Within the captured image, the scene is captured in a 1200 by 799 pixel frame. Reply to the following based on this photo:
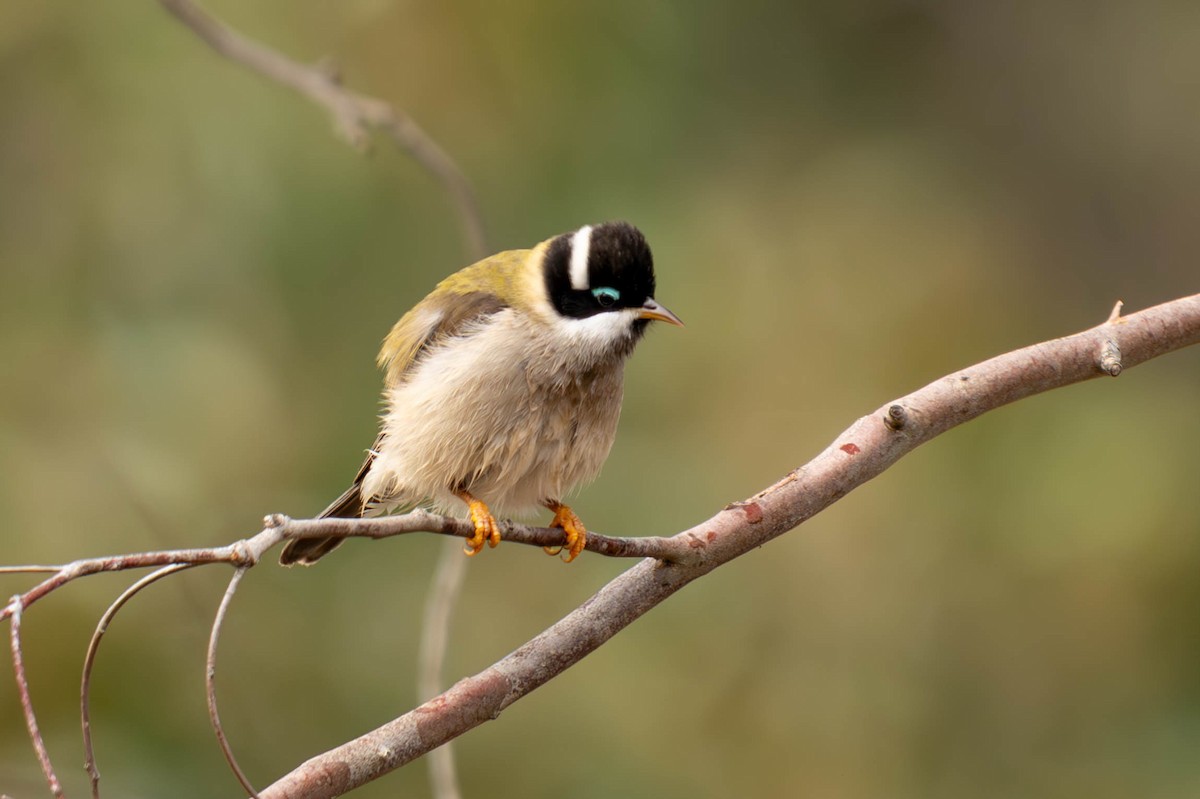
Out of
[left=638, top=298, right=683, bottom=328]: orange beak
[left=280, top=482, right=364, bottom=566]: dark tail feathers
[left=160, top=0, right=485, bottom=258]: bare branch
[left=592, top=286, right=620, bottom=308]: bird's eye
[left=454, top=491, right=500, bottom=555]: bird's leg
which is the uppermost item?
[left=160, top=0, right=485, bottom=258]: bare branch

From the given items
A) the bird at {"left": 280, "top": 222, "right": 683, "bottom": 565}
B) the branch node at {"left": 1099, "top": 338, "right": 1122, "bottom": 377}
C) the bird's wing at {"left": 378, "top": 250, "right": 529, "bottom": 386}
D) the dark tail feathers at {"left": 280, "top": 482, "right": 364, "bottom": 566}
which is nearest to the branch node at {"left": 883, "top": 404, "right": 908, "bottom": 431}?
the branch node at {"left": 1099, "top": 338, "right": 1122, "bottom": 377}

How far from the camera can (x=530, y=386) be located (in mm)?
3621

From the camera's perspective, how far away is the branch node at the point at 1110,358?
2986 millimetres

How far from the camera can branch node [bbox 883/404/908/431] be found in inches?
116

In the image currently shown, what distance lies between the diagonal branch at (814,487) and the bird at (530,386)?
0.67 m

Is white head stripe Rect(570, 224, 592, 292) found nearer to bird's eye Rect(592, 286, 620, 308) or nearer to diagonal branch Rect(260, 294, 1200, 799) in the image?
bird's eye Rect(592, 286, 620, 308)

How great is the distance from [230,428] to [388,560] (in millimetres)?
932

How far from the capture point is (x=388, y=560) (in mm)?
6180

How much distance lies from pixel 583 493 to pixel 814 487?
3235 mm

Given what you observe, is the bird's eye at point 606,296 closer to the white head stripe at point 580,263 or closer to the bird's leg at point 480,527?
the white head stripe at point 580,263

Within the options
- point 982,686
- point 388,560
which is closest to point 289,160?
point 388,560

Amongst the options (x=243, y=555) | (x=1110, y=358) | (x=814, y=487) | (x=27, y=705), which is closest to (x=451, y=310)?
(x=814, y=487)

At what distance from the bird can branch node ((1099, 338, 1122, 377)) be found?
3.66 ft

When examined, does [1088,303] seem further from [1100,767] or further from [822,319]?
[1100,767]
